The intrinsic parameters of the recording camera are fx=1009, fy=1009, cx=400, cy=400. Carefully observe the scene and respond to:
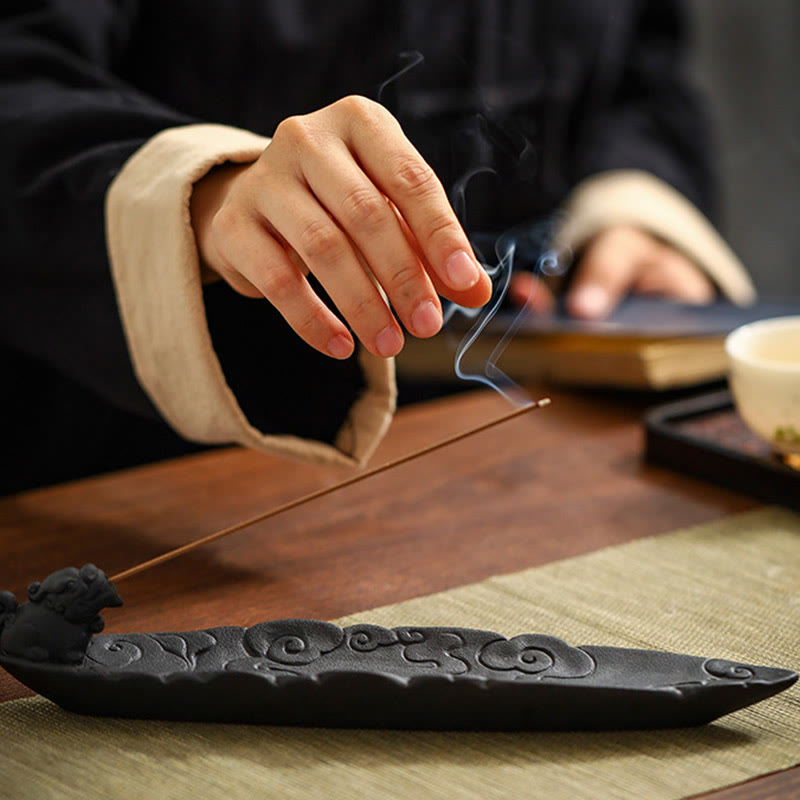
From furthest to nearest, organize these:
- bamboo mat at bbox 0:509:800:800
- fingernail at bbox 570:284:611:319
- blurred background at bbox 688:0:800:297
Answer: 1. blurred background at bbox 688:0:800:297
2. fingernail at bbox 570:284:611:319
3. bamboo mat at bbox 0:509:800:800

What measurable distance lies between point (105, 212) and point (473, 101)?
600mm

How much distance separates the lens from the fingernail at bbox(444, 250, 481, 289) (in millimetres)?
489

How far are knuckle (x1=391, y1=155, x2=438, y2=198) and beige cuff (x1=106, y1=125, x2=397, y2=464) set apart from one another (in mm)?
124

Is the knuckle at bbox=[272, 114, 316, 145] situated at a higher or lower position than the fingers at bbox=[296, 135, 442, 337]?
higher

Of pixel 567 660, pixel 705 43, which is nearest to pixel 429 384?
pixel 567 660

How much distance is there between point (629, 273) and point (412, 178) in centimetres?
76

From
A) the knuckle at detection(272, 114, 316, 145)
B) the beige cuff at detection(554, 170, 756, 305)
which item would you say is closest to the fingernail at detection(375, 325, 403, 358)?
the knuckle at detection(272, 114, 316, 145)

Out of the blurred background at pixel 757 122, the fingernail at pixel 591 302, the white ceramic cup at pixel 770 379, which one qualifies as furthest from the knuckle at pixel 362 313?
the blurred background at pixel 757 122

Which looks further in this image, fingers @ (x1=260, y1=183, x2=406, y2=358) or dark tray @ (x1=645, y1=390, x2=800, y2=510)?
dark tray @ (x1=645, y1=390, x2=800, y2=510)

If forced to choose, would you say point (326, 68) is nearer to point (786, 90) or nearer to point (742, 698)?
point (742, 698)

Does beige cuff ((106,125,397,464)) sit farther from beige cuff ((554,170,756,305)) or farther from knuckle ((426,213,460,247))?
beige cuff ((554,170,756,305))

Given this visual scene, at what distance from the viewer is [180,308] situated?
585 mm

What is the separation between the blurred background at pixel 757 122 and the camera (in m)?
2.24

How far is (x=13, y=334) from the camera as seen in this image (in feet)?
2.62
